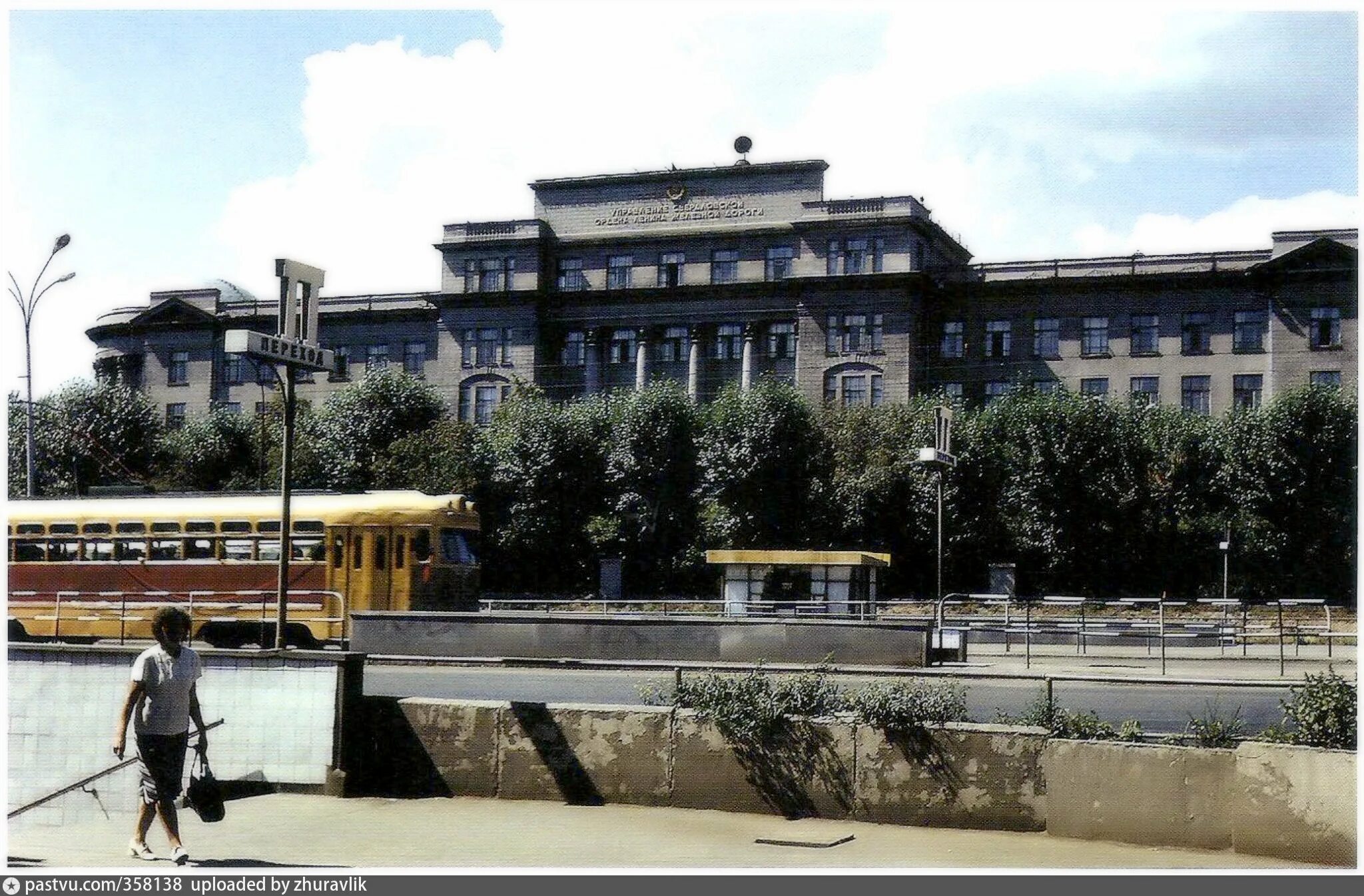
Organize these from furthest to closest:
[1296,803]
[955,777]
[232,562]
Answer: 1. [232,562]
2. [955,777]
3. [1296,803]

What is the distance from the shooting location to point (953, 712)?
38.8ft

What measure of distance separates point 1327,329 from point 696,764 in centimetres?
6585

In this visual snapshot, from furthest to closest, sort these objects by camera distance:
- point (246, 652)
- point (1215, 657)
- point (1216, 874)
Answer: point (1215, 657) → point (246, 652) → point (1216, 874)

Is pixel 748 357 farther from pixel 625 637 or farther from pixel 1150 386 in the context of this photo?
pixel 625 637

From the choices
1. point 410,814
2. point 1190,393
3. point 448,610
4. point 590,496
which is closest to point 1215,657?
point 448,610

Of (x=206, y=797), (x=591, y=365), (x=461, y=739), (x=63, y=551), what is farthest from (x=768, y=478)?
(x=206, y=797)

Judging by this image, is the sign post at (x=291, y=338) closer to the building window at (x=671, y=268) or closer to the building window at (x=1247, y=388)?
the building window at (x=1247, y=388)

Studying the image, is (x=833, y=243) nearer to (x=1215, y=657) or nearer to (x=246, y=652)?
A: (x=1215, y=657)

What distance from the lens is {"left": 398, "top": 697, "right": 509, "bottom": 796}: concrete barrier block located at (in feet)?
42.0

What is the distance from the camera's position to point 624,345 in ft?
276

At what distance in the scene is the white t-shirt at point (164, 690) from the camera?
32.4 feet

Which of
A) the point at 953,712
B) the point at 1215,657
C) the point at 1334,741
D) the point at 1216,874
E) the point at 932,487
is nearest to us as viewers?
the point at 1216,874

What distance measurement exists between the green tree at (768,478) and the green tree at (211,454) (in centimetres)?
2254

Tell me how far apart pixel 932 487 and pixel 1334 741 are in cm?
4995
